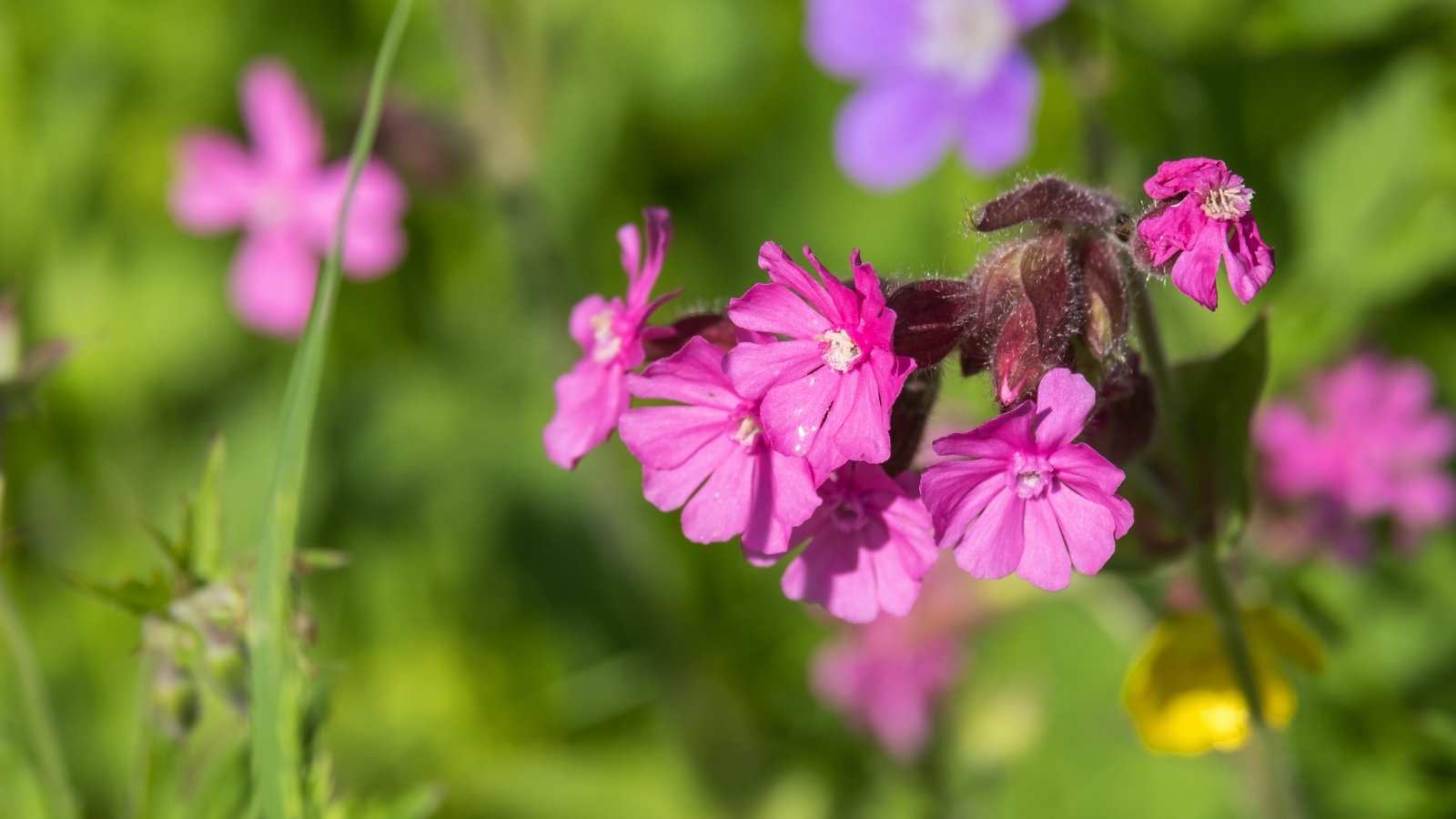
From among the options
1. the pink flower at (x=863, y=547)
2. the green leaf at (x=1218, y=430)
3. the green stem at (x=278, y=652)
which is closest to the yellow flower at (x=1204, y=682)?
the green leaf at (x=1218, y=430)

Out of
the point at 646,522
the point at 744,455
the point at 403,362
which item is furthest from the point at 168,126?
the point at 744,455

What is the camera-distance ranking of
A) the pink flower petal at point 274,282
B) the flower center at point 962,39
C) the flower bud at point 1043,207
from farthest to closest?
the pink flower petal at point 274,282
the flower center at point 962,39
the flower bud at point 1043,207

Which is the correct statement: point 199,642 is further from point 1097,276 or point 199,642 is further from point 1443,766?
point 1443,766

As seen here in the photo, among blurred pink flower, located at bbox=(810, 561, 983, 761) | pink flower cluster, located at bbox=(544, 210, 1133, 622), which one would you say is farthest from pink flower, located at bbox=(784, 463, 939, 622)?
blurred pink flower, located at bbox=(810, 561, 983, 761)

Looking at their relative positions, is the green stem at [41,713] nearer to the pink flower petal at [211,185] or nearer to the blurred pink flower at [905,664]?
the blurred pink flower at [905,664]

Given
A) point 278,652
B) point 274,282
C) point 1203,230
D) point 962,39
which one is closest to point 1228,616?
point 1203,230
